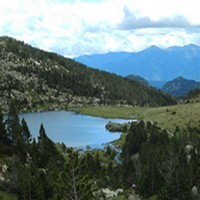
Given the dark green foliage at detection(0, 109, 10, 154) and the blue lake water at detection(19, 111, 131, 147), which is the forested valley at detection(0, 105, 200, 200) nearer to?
the dark green foliage at detection(0, 109, 10, 154)

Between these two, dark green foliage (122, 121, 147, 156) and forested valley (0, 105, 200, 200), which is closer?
forested valley (0, 105, 200, 200)

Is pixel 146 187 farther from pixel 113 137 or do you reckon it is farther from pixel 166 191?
pixel 113 137

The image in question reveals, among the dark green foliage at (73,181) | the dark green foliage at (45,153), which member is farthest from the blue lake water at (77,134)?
the dark green foliage at (73,181)

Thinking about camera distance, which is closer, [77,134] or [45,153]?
[45,153]

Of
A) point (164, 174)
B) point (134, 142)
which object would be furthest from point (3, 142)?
point (134, 142)

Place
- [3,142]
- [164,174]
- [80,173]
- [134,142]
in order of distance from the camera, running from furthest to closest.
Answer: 1. [134,142]
2. [164,174]
3. [3,142]
4. [80,173]

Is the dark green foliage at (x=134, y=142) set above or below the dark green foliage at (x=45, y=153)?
below

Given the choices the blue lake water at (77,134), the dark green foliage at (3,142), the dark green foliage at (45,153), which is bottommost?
the blue lake water at (77,134)

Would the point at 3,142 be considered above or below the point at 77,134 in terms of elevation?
above

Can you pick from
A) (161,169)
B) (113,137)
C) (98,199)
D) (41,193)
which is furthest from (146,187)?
(113,137)

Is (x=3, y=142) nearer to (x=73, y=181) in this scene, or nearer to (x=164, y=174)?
(x=164, y=174)

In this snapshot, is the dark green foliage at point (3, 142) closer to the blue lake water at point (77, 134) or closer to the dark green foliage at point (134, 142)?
the dark green foliage at point (134, 142)

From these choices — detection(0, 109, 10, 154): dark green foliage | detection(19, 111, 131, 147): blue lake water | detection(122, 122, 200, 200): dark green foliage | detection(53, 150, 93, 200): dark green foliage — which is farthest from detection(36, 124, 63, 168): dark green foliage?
detection(19, 111, 131, 147): blue lake water

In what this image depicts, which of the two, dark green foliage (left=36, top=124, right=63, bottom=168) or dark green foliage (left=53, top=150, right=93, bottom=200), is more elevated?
dark green foliage (left=53, top=150, right=93, bottom=200)
